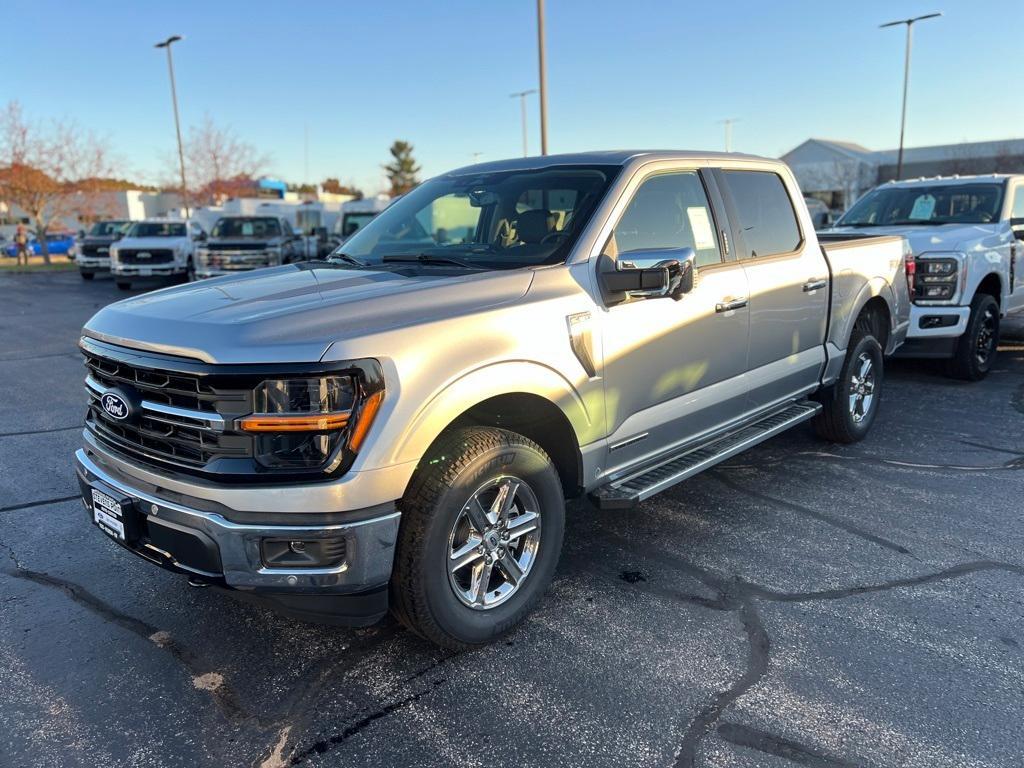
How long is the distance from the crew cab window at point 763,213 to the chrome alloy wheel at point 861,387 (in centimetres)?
129

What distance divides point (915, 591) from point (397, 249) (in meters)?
3.09

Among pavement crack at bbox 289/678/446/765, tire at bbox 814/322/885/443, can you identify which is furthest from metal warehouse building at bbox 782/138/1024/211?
pavement crack at bbox 289/678/446/765

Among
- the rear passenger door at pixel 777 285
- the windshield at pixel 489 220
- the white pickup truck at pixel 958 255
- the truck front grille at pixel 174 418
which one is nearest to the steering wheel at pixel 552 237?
the windshield at pixel 489 220

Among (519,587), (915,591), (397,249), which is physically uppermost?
(397,249)

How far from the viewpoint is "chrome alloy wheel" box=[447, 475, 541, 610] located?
120 inches

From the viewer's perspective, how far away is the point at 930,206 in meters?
8.56

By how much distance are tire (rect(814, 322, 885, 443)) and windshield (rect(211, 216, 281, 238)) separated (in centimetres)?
1549

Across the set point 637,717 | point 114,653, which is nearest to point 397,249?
point 114,653

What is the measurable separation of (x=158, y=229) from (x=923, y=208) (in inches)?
745

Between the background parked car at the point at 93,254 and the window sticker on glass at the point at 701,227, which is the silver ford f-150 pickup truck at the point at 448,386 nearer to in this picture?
the window sticker on glass at the point at 701,227

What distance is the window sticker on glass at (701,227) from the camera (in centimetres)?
414

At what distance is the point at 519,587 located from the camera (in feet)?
10.7

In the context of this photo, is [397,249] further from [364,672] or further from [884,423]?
[884,423]

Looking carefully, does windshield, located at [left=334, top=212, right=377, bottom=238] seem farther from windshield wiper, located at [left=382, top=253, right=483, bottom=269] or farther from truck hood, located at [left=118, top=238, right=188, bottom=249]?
windshield wiper, located at [left=382, top=253, right=483, bottom=269]
